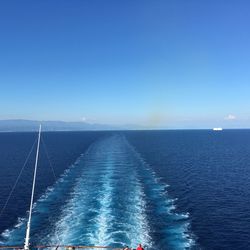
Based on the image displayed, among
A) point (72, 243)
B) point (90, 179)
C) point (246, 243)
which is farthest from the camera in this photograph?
point (90, 179)

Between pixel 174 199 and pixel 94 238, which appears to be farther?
pixel 174 199

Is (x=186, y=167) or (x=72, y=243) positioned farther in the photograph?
(x=186, y=167)

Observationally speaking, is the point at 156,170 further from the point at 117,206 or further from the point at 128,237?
the point at 128,237

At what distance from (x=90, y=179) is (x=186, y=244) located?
38455mm

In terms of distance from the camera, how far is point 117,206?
58531 millimetres

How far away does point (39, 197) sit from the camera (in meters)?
68.3

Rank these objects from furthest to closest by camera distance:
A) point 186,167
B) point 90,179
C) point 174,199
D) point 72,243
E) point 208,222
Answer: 1. point 186,167
2. point 90,179
3. point 174,199
4. point 208,222
5. point 72,243

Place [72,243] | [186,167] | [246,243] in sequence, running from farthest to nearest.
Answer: [186,167]
[246,243]
[72,243]

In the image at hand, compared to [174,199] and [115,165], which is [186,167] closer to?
[115,165]

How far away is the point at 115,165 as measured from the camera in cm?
10144

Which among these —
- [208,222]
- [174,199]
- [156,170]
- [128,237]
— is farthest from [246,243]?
[156,170]

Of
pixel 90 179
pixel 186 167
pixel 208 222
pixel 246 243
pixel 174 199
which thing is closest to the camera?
pixel 246 243

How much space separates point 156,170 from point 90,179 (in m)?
26.7

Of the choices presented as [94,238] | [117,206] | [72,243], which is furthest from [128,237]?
[117,206]
